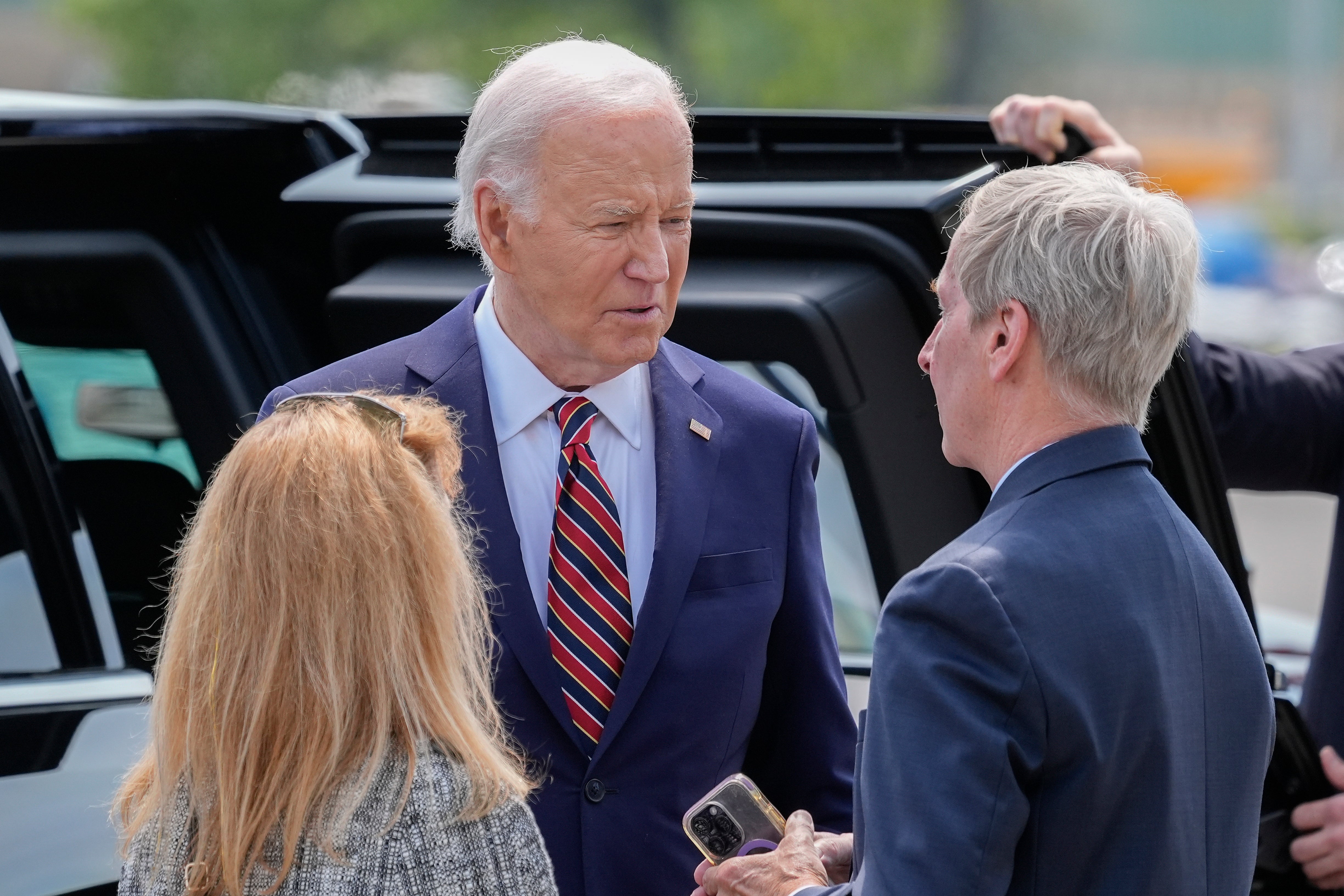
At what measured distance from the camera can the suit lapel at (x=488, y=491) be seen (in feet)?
6.69

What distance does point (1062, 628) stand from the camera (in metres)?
1.55

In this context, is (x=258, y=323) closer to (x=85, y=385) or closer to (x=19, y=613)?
(x=85, y=385)

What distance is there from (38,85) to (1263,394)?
49.5m

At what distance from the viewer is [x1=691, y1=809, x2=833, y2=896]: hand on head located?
5.90ft

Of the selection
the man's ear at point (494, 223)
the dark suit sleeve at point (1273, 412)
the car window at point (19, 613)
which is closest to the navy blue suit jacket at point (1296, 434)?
the dark suit sleeve at point (1273, 412)

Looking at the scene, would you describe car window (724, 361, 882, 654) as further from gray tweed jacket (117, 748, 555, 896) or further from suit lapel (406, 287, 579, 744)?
gray tweed jacket (117, 748, 555, 896)

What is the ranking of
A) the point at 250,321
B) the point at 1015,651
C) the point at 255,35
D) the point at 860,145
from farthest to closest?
the point at 255,35
the point at 250,321
the point at 860,145
the point at 1015,651

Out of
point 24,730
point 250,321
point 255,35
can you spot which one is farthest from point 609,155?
point 255,35

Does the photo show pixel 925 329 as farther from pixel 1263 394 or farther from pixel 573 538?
pixel 1263 394

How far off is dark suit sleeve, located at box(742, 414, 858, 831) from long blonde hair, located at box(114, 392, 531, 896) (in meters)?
0.66

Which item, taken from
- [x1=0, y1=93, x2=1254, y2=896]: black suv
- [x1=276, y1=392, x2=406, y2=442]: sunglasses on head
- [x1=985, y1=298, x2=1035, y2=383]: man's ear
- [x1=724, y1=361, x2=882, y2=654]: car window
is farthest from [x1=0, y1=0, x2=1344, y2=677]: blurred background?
[x1=985, y1=298, x2=1035, y2=383]: man's ear

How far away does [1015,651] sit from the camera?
1.53 meters

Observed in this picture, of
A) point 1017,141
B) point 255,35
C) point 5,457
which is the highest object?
point 255,35

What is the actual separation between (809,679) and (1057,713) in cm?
73
